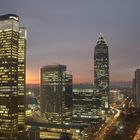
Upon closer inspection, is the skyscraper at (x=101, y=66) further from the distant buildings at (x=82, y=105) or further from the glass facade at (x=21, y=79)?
the glass facade at (x=21, y=79)

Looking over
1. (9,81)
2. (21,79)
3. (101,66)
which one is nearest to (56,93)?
(21,79)

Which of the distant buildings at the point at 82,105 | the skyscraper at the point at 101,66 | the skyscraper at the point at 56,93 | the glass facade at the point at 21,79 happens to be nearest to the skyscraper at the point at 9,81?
the glass facade at the point at 21,79

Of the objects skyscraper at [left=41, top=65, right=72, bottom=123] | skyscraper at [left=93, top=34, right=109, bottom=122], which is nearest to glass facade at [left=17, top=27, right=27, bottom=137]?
skyscraper at [left=41, top=65, right=72, bottom=123]

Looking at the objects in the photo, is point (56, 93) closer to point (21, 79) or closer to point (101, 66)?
point (21, 79)

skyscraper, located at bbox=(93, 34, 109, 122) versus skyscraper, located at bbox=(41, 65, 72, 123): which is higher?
skyscraper, located at bbox=(93, 34, 109, 122)

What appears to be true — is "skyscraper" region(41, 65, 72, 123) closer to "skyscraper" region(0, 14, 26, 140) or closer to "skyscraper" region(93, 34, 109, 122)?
"skyscraper" region(0, 14, 26, 140)

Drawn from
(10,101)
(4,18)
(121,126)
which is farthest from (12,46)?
(121,126)

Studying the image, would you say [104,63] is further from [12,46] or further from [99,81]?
[12,46]
